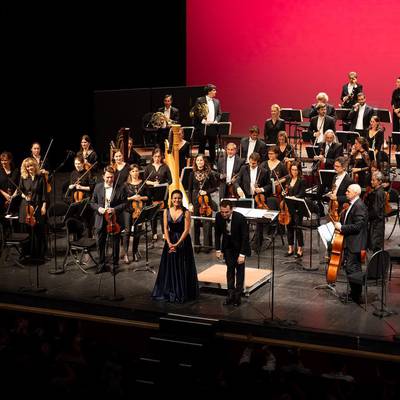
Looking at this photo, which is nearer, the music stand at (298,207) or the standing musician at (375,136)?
the music stand at (298,207)

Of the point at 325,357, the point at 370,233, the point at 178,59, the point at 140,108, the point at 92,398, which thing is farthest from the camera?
the point at 178,59

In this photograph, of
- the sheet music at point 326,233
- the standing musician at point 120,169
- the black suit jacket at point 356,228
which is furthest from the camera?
the standing musician at point 120,169

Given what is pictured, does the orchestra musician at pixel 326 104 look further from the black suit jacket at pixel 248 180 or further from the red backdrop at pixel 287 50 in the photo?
the red backdrop at pixel 287 50

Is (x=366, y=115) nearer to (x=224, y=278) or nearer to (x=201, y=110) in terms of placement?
(x=201, y=110)

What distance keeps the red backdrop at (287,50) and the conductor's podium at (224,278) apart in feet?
26.9

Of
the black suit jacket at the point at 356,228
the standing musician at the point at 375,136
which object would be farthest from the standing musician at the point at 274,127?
the black suit jacket at the point at 356,228

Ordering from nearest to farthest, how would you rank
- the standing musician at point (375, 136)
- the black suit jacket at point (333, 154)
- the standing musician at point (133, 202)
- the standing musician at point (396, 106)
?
the standing musician at point (133, 202), the black suit jacket at point (333, 154), the standing musician at point (375, 136), the standing musician at point (396, 106)

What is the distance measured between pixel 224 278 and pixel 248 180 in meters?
1.84

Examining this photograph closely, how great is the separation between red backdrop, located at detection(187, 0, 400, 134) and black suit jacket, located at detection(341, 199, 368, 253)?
27.6 feet

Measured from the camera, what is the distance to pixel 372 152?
1333cm

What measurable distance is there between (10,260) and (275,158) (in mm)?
3876

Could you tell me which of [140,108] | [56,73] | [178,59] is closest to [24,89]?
[56,73]

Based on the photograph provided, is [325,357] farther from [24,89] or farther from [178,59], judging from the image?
[178,59]

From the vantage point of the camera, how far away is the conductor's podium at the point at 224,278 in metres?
10.4
